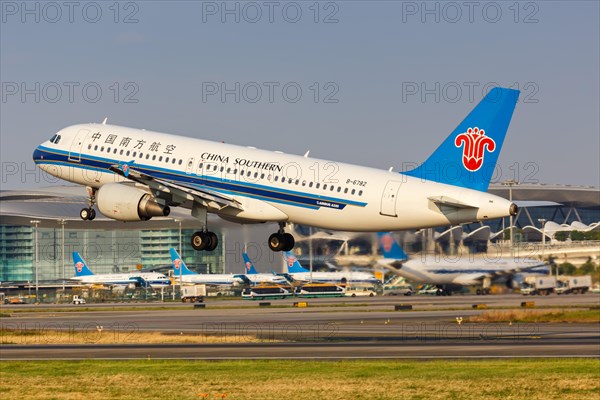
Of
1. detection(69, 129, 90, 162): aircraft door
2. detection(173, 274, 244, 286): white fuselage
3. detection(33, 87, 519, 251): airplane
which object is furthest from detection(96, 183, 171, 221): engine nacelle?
detection(173, 274, 244, 286): white fuselage

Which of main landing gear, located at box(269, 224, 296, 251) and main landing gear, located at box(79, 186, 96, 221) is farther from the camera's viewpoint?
main landing gear, located at box(79, 186, 96, 221)

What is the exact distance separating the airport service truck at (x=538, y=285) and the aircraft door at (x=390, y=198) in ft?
147

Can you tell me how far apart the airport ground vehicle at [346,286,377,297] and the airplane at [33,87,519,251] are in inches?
2845

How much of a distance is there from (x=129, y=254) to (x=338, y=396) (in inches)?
5423

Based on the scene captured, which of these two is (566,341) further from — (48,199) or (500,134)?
(48,199)

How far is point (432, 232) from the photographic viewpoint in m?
70.1

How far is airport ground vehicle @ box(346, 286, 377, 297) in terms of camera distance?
5378 inches

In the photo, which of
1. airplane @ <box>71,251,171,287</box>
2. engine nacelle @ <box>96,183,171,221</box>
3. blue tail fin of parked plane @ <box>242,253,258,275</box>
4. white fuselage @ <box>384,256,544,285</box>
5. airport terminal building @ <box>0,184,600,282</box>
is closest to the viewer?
engine nacelle @ <box>96,183,171,221</box>

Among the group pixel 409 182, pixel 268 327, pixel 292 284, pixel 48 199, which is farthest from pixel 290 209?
pixel 48 199

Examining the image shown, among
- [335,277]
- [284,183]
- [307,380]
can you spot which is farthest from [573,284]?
[307,380]

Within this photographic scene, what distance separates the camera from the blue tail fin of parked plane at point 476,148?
5650 centimetres

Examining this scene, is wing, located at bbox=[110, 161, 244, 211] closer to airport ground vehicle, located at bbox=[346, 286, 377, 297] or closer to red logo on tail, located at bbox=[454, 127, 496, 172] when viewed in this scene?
red logo on tail, located at bbox=[454, 127, 496, 172]

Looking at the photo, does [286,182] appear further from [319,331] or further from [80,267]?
[80,267]

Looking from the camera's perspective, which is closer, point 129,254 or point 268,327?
point 268,327
